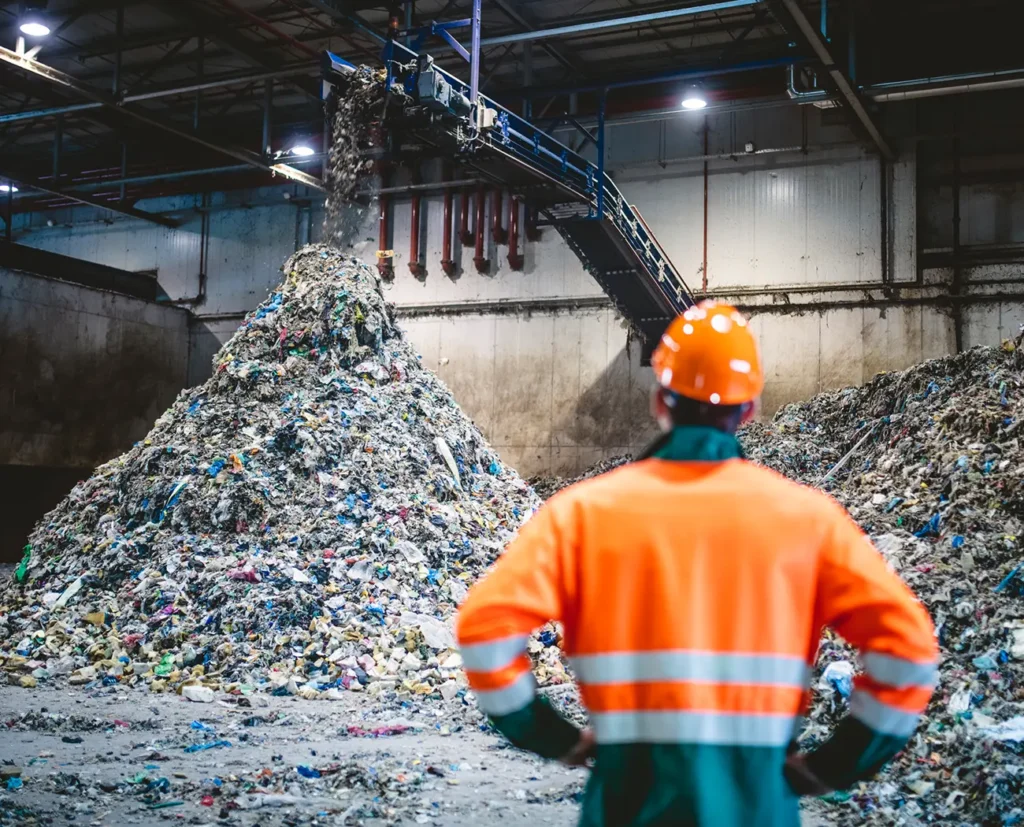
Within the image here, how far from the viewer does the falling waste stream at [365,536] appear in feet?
17.3

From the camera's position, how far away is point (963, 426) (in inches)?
345

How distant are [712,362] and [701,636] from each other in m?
0.44

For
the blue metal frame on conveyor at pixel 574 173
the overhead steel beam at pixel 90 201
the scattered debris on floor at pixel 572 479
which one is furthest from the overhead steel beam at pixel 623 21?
the overhead steel beam at pixel 90 201

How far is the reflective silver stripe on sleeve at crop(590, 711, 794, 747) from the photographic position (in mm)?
1403

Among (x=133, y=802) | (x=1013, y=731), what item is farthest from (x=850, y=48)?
(x=133, y=802)

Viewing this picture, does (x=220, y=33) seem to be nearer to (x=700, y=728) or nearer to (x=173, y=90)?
(x=173, y=90)

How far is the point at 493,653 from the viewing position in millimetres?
1428

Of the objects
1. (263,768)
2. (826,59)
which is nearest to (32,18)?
(826,59)

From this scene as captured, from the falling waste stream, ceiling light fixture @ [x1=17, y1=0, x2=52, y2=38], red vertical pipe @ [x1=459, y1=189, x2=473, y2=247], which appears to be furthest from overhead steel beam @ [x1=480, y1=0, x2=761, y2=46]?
ceiling light fixture @ [x1=17, y1=0, x2=52, y2=38]

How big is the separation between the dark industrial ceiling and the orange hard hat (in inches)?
433

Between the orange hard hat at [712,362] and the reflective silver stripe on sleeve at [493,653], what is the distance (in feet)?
1.60

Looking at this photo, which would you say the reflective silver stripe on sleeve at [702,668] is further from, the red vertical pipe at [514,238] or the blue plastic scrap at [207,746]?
the red vertical pipe at [514,238]

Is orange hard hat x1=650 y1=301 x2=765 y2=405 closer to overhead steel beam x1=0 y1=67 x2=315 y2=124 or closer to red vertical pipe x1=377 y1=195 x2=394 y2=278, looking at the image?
overhead steel beam x1=0 y1=67 x2=315 y2=124

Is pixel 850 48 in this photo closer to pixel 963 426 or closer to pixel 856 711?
pixel 963 426
